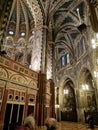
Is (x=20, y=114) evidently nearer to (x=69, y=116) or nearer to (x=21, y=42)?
(x=21, y=42)

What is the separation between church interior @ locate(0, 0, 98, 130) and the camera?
6.79 m

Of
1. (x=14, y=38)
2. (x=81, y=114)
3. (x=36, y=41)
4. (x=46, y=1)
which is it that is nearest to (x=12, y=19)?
(x=14, y=38)

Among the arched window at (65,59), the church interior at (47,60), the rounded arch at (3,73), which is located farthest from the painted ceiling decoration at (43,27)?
the rounded arch at (3,73)

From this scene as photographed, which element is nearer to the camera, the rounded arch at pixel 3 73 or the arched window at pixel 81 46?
the rounded arch at pixel 3 73

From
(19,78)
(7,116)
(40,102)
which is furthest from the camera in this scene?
(40,102)

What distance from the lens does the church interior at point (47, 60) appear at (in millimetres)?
6793

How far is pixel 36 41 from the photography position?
11.5 metres

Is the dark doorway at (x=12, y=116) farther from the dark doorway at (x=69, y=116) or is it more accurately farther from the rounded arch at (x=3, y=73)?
the dark doorway at (x=69, y=116)

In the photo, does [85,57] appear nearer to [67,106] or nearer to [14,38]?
[67,106]

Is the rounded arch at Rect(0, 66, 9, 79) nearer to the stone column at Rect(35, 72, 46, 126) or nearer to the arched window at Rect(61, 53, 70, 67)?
the stone column at Rect(35, 72, 46, 126)

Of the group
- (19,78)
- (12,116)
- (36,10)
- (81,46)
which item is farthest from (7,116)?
(81,46)

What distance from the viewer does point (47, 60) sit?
11125 mm

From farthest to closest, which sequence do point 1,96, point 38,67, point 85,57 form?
point 85,57, point 38,67, point 1,96

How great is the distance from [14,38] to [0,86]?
14377 mm
